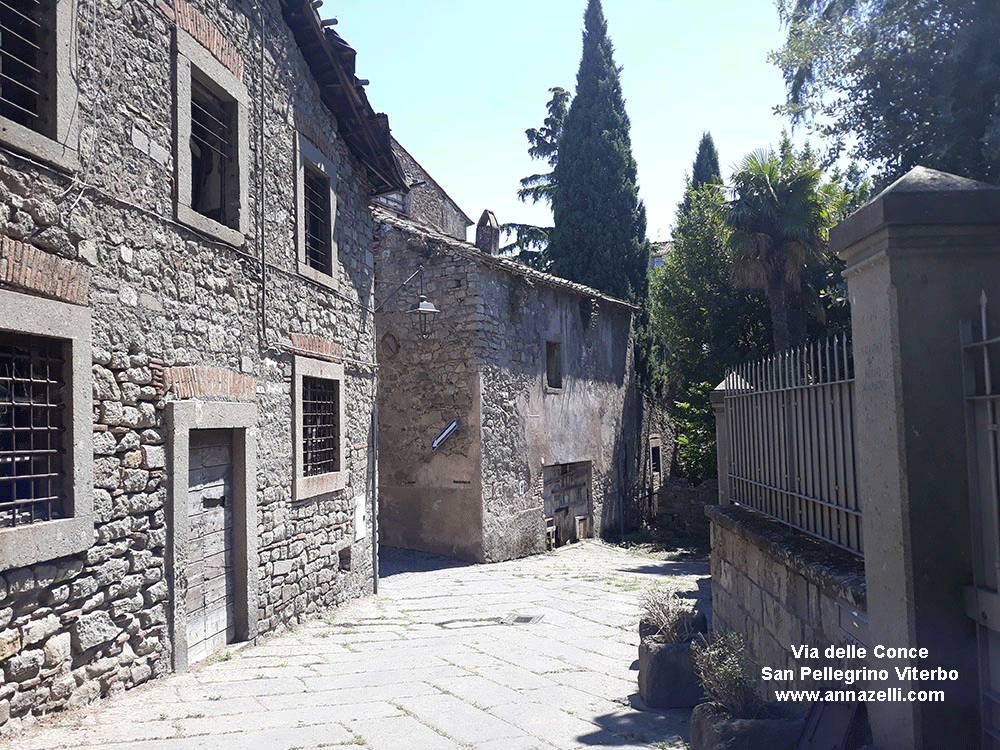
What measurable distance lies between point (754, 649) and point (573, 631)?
2.75 m

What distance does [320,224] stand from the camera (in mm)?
8367

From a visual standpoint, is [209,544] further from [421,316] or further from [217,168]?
[421,316]

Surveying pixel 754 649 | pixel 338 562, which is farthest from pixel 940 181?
pixel 338 562

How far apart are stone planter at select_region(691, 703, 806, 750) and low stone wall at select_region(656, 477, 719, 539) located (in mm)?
13551

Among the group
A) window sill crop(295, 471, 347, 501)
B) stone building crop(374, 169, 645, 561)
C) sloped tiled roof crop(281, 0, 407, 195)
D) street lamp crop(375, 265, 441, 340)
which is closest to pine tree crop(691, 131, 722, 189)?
stone building crop(374, 169, 645, 561)

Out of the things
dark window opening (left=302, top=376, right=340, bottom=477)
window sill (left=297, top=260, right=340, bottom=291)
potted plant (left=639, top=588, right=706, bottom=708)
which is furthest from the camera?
dark window opening (left=302, top=376, right=340, bottom=477)

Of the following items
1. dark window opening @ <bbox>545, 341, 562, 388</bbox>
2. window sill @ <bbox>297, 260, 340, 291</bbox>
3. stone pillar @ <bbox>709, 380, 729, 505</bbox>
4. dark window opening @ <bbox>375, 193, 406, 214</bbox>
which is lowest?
stone pillar @ <bbox>709, 380, 729, 505</bbox>

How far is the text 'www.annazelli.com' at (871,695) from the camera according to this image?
2557 mm

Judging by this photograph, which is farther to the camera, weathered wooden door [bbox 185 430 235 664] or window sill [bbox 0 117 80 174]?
weathered wooden door [bbox 185 430 235 664]

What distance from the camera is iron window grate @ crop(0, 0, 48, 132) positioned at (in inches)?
175

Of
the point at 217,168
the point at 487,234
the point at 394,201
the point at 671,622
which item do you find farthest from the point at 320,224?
the point at 394,201

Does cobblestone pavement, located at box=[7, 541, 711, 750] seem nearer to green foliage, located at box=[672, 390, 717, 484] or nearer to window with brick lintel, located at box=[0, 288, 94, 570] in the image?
window with brick lintel, located at box=[0, 288, 94, 570]

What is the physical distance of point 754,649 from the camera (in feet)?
14.9

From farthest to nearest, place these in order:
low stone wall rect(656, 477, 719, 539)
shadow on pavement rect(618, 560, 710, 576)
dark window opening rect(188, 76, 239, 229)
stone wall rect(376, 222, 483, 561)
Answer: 1. low stone wall rect(656, 477, 719, 539)
2. stone wall rect(376, 222, 483, 561)
3. shadow on pavement rect(618, 560, 710, 576)
4. dark window opening rect(188, 76, 239, 229)
